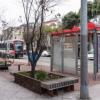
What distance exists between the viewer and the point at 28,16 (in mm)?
11531

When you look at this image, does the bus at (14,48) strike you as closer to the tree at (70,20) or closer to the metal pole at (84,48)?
the tree at (70,20)

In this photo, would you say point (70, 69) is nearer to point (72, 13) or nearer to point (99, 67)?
point (99, 67)

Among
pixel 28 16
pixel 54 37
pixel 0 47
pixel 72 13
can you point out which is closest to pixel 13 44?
pixel 0 47

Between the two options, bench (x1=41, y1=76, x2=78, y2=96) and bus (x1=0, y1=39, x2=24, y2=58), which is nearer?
bench (x1=41, y1=76, x2=78, y2=96)

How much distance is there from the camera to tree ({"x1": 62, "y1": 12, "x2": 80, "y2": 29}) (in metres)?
45.1

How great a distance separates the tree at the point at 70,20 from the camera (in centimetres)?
4511

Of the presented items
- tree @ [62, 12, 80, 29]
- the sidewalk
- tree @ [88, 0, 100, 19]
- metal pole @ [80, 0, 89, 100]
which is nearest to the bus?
tree @ [62, 12, 80, 29]

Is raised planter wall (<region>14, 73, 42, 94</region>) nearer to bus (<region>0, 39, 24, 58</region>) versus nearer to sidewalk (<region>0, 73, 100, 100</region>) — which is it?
sidewalk (<region>0, 73, 100, 100</region>)

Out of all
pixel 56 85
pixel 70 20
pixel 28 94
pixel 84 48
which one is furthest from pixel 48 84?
pixel 70 20

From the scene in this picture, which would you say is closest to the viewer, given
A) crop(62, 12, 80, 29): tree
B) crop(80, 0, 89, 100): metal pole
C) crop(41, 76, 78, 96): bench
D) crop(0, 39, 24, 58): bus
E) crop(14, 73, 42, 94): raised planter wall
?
crop(80, 0, 89, 100): metal pole

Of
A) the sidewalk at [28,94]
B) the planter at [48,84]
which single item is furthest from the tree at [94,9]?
the planter at [48,84]

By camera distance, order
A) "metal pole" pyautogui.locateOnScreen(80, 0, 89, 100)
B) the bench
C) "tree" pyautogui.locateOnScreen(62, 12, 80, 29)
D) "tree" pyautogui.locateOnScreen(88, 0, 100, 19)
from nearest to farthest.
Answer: "metal pole" pyautogui.locateOnScreen(80, 0, 89, 100)
the bench
"tree" pyautogui.locateOnScreen(88, 0, 100, 19)
"tree" pyautogui.locateOnScreen(62, 12, 80, 29)

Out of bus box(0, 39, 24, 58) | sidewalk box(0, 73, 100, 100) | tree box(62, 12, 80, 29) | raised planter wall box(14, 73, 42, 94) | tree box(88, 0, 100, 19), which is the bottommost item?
sidewalk box(0, 73, 100, 100)

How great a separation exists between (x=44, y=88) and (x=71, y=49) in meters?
4.88
